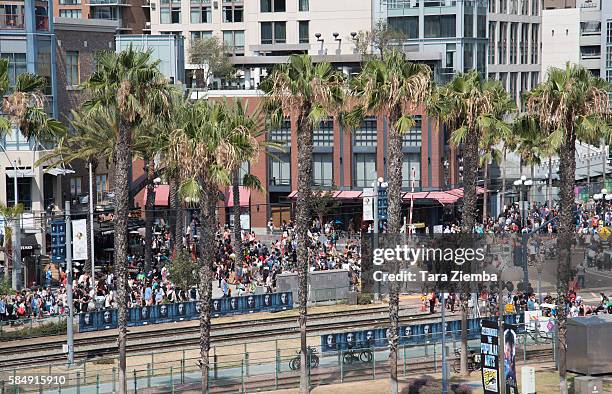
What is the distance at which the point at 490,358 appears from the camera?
45562mm

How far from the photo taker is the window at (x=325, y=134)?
96.7 meters

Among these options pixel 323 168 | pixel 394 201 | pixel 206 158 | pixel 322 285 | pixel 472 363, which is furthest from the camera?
→ pixel 323 168

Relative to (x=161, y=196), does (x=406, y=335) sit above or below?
below

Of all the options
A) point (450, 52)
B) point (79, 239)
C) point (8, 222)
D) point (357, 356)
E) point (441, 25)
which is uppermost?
point (441, 25)

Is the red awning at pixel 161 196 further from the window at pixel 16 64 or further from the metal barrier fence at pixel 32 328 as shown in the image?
the metal barrier fence at pixel 32 328

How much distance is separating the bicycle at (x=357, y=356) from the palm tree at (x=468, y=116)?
375cm

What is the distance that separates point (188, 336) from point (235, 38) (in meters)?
75.0

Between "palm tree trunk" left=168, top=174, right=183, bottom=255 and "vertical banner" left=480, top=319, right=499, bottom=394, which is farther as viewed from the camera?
"palm tree trunk" left=168, top=174, right=183, bottom=255

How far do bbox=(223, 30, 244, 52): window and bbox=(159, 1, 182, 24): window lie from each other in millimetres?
5529

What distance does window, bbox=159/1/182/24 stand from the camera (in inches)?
5261

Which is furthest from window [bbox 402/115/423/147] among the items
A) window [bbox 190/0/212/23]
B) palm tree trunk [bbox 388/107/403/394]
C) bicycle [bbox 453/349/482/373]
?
palm tree trunk [bbox 388/107/403/394]

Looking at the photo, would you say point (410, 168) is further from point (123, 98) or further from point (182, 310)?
point (123, 98)

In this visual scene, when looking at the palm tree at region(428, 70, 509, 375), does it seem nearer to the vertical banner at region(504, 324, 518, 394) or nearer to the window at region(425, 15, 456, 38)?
the vertical banner at region(504, 324, 518, 394)

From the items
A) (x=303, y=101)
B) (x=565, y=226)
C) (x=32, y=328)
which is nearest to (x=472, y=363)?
(x=565, y=226)
